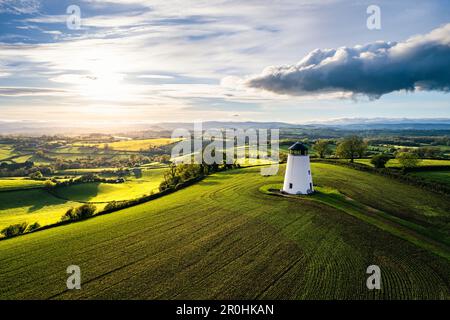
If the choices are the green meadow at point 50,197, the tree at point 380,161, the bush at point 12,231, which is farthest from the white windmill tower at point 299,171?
the tree at point 380,161

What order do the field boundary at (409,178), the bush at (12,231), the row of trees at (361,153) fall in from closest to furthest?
the bush at (12,231)
the field boundary at (409,178)
the row of trees at (361,153)

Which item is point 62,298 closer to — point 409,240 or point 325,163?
point 409,240

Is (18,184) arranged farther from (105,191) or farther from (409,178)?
(409,178)

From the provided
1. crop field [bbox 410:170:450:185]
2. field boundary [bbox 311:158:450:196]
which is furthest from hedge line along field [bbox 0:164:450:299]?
crop field [bbox 410:170:450:185]

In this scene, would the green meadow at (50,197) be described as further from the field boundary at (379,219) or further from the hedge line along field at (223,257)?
the field boundary at (379,219)
